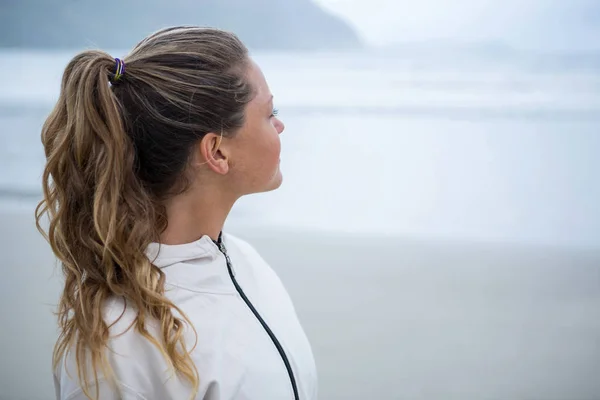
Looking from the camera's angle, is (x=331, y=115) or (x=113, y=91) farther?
(x=331, y=115)

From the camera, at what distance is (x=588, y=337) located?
201cm

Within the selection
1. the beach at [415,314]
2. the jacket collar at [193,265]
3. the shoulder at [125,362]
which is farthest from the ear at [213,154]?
the beach at [415,314]

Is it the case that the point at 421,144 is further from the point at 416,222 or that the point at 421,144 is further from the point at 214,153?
the point at 214,153

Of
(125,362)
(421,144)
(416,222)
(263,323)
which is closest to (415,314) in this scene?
(416,222)

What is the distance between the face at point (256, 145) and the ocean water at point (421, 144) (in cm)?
161

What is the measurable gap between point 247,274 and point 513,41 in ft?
6.98

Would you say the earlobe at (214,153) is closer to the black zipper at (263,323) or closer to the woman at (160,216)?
the woman at (160,216)

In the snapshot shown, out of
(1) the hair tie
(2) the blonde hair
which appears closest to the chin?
(2) the blonde hair

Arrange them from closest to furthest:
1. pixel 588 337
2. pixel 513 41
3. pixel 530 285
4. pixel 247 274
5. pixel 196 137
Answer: pixel 196 137 < pixel 247 274 < pixel 588 337 < pixel 530 285 < pixel 513 41

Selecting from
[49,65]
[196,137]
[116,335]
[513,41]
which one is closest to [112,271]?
[116,335]

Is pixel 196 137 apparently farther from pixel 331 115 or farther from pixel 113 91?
pixel 331 115

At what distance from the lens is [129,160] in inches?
33.0

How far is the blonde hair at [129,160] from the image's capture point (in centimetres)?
80

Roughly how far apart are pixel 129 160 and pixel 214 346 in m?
0.29
